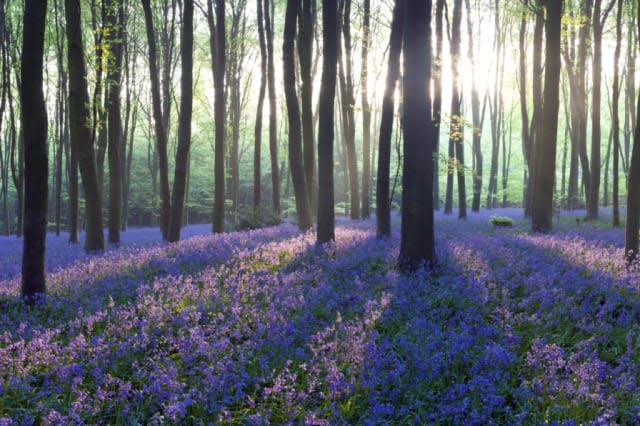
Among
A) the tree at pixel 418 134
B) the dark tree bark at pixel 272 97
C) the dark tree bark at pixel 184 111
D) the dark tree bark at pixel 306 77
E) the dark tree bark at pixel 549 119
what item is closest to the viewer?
the tree at pixel 418 134

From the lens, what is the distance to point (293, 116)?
1471cm

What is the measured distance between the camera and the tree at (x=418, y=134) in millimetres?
8219

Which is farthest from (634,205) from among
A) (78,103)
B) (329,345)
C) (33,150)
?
(78,103)

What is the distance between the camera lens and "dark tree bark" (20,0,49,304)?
21.4 feet

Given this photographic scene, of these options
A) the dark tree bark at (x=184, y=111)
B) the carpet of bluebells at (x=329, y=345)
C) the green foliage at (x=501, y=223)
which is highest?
the dark tree bark at (x=184, y=111)

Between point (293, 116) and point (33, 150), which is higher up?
point (293, 116)

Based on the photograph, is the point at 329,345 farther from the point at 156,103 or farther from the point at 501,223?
the point at 501,223

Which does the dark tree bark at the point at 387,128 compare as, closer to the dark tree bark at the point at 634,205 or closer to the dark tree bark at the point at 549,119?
the dark tree bark at the point at 549,119

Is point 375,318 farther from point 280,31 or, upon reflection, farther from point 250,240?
point 280,31

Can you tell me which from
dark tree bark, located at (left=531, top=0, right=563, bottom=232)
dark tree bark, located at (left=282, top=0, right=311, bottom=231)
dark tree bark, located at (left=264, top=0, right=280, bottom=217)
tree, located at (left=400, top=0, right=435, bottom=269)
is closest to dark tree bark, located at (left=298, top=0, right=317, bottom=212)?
dark tree bark, located at (left=282, top=0, right=311, bottom=231)

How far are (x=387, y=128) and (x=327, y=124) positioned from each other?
200 cm

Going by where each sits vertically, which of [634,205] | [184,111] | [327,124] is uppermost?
[184,111]

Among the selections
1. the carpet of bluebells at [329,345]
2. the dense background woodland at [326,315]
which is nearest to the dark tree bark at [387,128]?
the dense background woodland at [326,315]

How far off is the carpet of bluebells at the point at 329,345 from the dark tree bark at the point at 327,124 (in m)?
2.56
